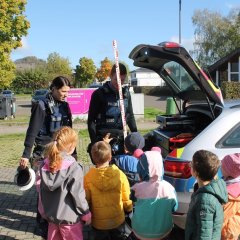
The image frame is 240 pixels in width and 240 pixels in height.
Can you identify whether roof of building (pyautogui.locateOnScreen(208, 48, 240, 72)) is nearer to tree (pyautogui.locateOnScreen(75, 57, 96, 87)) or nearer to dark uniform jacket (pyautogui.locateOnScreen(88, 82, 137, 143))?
tree (pyautogui.locateOnScreen(75, 57, 96, 87))

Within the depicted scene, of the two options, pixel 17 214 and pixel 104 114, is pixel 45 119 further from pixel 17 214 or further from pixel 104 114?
pixel 17 214

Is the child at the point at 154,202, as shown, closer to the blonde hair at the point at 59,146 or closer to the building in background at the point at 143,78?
the blonde hair at the point at 59,146

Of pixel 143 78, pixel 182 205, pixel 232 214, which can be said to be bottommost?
pixel 182 205

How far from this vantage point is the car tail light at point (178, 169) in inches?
167

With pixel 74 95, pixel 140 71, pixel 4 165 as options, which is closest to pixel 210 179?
pixel 4 165

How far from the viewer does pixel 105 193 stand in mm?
4059

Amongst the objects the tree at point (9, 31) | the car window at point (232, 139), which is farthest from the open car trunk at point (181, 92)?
the tree at point (9, 31)

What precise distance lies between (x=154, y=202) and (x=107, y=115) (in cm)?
165

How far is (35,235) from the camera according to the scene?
17.0ft

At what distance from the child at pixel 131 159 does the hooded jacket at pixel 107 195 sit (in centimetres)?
27

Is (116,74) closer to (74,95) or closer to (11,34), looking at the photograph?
(74,95)

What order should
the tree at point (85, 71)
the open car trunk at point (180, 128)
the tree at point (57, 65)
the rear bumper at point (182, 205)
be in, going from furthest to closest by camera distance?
the tree at point (57, 65), the tree at point (85, 71), the open car trunk at point (180, 128), the rear bumper at point (182, 205)

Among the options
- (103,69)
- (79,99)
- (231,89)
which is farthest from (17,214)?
(103,69)

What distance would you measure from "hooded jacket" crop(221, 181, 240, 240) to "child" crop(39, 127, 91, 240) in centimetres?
125
